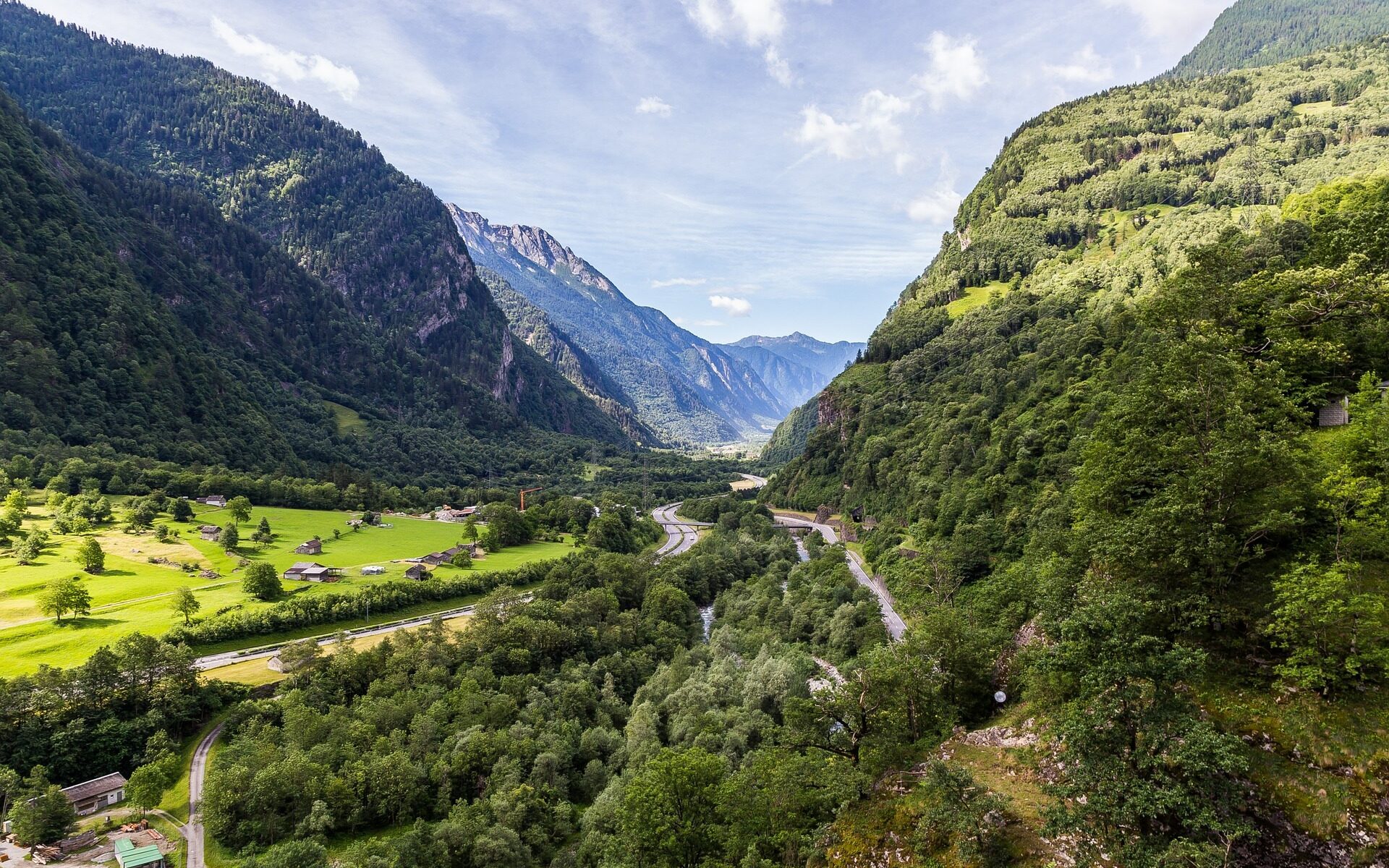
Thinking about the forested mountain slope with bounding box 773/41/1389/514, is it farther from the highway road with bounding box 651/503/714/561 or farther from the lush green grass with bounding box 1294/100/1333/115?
the highway road with bounding box 651/503/714/561

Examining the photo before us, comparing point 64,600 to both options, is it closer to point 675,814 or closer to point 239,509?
point 239,509

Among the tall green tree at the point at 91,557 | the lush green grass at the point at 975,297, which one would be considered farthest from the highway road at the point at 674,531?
the lush green grass at the point at 975,297

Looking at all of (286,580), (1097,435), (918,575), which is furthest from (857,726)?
(286,580)

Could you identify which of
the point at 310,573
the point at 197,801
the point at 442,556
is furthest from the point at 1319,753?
the point at 442,556

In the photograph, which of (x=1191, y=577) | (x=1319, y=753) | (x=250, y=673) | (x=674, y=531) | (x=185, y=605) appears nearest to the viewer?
(x=1319, y=753)

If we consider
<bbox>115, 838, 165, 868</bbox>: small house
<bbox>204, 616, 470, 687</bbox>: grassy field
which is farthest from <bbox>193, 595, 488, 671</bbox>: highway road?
<bbox>115, 838, 165, 868</bbox>: small house

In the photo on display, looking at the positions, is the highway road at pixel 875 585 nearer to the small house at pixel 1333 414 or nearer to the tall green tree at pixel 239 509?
the small house at pixel 1333 414
